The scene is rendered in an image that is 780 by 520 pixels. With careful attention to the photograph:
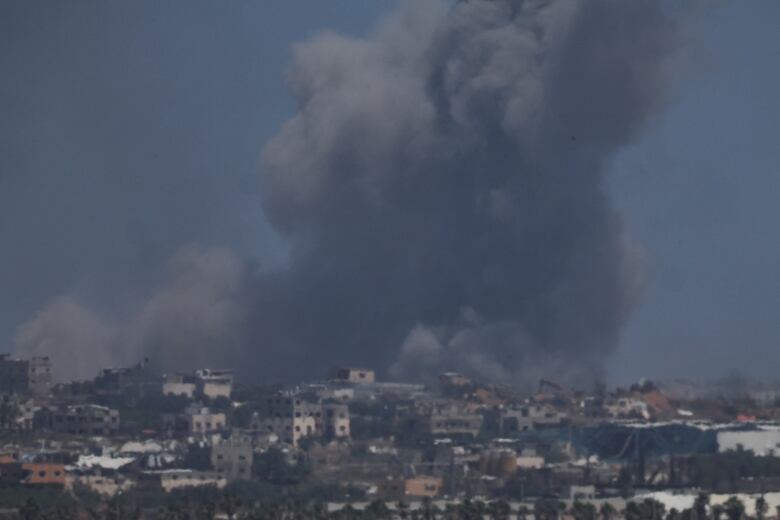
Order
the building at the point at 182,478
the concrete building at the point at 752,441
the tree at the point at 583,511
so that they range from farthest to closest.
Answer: the concrete building at the point at 752,441 < the building at the point at 182,478 < the tree at the point at 583,511

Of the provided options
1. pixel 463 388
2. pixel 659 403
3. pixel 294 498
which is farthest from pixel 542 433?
pixel 294 498

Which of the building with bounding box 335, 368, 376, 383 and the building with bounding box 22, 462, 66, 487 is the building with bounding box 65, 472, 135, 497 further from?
the building with bounding box 335, 368, 376, 383

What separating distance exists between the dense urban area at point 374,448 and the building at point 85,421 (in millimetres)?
70

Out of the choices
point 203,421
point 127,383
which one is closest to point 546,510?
point 203,421

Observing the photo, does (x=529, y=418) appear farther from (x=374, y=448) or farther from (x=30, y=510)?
(x=30, y=510)

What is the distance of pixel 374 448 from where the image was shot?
72312mm

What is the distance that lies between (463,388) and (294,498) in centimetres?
2488

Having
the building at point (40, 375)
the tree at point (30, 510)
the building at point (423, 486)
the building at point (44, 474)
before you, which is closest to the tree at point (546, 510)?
the building at point (423, 486)

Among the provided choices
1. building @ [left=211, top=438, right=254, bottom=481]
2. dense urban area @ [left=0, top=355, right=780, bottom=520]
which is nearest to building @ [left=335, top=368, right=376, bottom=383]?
dense urban area @ [left=0, top=355, right=780, bottom=520]

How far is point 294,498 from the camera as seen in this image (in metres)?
60.1

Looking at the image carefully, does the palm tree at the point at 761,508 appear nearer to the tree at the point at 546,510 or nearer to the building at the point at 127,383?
the tree at the point at 546,510

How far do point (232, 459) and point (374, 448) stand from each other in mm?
5732

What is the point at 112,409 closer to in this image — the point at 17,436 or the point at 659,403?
the point at 17,436

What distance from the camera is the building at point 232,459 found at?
2601 inches
